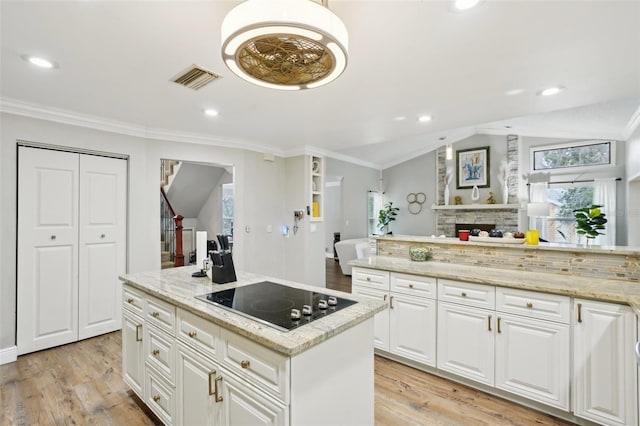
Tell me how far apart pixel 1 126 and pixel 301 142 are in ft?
10.6

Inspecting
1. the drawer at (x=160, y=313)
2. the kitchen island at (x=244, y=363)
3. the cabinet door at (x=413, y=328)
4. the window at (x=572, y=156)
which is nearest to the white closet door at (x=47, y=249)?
the kitchen island at (x=244, y=363)

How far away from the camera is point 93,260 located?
3.34 metres

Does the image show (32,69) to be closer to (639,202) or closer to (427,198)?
(639,202)

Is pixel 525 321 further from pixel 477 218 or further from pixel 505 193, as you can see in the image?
pixel 477 218

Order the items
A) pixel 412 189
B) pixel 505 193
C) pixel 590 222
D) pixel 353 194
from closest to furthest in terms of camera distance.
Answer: pixel 590 222 → pixel 505 193 → pixel 353 194 → pixel 412 189

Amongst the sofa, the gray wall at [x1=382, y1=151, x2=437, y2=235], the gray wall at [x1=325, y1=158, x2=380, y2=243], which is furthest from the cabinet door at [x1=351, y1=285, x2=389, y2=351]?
the gray wall at [x1=382, y1=151, x2=437, y2=235]

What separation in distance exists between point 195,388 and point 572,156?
8.20 meters

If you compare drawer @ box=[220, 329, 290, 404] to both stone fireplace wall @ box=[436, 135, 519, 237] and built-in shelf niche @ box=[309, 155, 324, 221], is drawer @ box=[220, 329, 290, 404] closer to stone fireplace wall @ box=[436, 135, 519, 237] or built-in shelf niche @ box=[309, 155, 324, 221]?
built-in shelf niche @ box=[309, 155, 324, 221]

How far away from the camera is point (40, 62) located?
2062 mm

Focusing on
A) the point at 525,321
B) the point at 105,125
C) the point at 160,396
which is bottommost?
the point at 160,396

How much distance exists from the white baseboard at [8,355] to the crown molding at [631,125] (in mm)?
7925

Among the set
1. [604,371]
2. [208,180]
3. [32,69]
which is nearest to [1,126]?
[32,69]

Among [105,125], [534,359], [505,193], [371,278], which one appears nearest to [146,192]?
[105,125]

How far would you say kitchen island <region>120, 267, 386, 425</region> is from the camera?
1.19m
